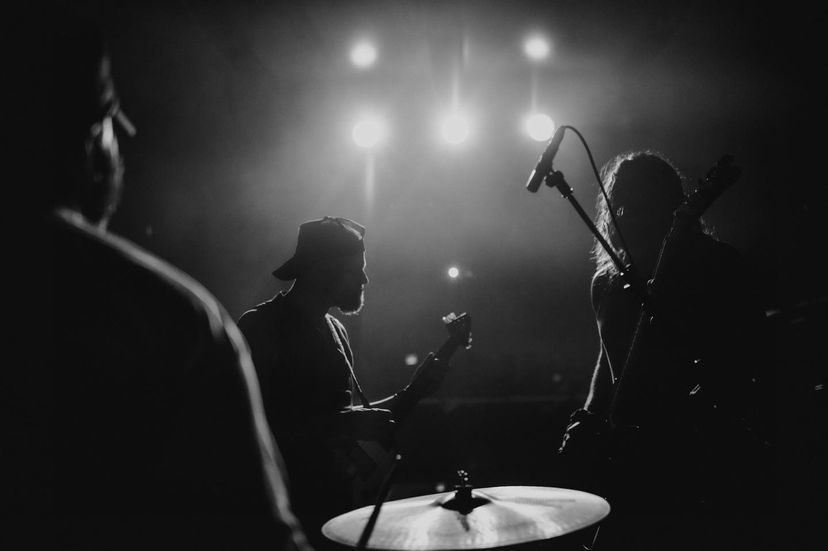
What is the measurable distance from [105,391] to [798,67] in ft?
19.2

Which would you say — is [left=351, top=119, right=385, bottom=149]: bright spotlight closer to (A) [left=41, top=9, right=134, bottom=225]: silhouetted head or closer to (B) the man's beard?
(B) the man's beard

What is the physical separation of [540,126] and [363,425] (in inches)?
156

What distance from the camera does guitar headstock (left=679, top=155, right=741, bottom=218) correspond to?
1862mm

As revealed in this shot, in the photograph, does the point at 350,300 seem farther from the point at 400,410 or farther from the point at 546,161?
the point at 546,161

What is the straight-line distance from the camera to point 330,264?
Result: 300cm

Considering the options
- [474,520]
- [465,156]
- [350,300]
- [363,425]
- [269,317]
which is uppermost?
[465,156]

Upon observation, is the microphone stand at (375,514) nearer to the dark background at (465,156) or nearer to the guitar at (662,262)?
the guitar at (662,262)

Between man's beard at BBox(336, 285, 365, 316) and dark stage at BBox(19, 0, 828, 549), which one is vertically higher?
dark stage at BBox(19, 0, 828, 549)

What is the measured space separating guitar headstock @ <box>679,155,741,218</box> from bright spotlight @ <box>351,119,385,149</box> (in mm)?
3991

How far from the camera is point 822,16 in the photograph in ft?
14.3

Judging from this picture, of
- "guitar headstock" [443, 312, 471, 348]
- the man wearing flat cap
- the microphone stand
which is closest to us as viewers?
the microphone stand

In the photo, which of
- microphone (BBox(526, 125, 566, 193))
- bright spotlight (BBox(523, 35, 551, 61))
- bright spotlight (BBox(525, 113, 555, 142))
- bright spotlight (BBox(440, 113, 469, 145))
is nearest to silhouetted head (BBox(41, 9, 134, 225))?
microphone (BBox(526, 125, 566, 193))

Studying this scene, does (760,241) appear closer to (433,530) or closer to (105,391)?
(433,530)

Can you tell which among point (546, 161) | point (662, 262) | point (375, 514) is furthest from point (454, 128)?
point (375, 514)
